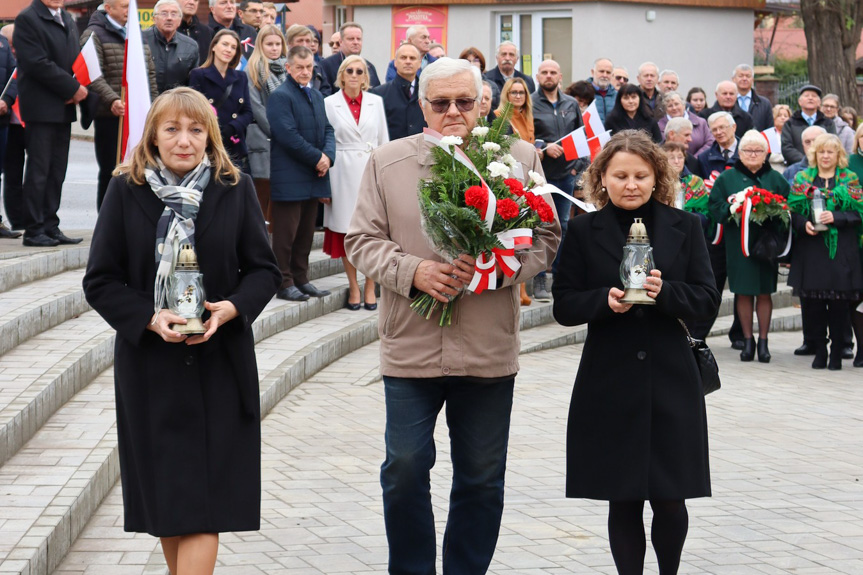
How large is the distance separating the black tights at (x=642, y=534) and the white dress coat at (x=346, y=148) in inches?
266

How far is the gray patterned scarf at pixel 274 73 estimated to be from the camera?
1133 centimetres

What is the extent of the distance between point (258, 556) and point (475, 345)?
171 centimetres

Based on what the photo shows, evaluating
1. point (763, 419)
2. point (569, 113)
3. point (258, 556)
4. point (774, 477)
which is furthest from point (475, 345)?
point (569, 113)

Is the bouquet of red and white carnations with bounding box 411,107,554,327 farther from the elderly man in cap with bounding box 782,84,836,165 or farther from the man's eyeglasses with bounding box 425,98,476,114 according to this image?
the elderly man in cap with bounding box 782,84,836,165

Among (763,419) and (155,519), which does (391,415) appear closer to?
(155,519)

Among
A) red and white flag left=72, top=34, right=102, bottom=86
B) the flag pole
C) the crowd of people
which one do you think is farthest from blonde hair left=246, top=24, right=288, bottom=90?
the crowd of people

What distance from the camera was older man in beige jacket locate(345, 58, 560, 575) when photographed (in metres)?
4.62

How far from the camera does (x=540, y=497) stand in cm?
680

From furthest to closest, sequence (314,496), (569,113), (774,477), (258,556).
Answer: (569,113)
(774,477)
(314,496)
(258,556)

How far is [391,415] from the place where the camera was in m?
4.73

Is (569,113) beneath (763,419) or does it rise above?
above

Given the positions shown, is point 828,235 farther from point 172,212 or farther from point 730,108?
point 172,212

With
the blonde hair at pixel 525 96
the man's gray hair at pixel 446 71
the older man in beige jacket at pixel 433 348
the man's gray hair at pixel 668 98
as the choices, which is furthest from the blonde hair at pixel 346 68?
the man's gray hair at pixel 446 71

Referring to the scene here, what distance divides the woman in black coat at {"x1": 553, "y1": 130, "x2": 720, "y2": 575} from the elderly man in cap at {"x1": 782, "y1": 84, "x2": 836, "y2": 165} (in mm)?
11688
